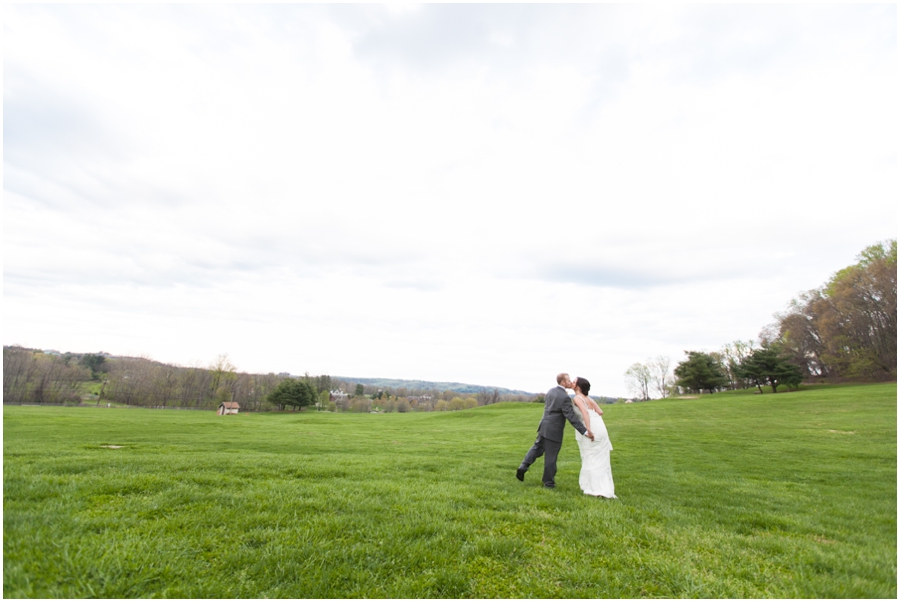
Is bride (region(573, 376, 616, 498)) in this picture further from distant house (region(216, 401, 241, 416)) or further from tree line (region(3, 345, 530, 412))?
tree line (region(3, 345, 530, 412))

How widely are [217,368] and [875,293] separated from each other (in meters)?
108

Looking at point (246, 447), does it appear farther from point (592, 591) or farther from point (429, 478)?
point (592, 591)

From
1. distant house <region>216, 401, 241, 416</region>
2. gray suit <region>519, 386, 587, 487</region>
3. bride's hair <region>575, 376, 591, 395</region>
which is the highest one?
bride's hair <region>575, 376, 591, 395</region>

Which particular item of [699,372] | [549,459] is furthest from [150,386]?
[699,372]

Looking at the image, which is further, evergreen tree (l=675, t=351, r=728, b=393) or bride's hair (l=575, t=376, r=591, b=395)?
evergreen tree (l=675, t=351, r=728, b=393)

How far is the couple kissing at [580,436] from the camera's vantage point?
824 cm

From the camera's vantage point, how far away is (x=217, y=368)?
295 ft

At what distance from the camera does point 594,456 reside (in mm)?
8406

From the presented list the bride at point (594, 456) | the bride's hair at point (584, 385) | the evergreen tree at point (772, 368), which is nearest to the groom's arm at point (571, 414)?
the bride at point (594, 456)

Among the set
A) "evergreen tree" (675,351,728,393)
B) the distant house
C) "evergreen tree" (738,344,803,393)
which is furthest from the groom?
"evergreen tree" (675,351,728,393)

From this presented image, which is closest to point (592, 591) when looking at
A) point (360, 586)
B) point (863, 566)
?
point (360, 586)

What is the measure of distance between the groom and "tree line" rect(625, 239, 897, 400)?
54.3 meters

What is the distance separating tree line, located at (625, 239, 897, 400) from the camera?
46.9m

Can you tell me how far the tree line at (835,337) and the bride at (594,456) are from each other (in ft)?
177
